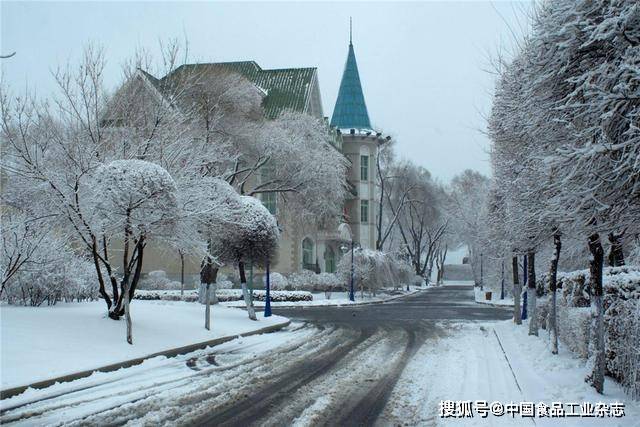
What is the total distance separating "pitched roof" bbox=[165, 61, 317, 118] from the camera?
47531 mm

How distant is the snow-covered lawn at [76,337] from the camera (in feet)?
34.0

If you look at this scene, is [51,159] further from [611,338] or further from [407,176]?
[407,176]

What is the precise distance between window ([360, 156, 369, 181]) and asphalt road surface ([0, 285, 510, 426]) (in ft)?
139

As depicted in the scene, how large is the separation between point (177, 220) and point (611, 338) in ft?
31.5

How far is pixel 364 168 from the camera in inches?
2312

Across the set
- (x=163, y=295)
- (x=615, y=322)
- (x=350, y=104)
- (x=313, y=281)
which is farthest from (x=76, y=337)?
(x=350, y=104)

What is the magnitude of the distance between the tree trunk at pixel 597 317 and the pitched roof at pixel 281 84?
37.6 meters

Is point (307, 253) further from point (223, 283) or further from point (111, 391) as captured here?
point (111, 391)

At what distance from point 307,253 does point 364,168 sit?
43.3 feet

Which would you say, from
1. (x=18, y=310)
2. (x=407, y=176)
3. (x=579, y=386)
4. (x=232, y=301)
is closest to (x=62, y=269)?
(x=18, y=310)

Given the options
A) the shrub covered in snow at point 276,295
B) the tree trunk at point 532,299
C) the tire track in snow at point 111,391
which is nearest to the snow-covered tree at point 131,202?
the tire track in snow at point 111,391

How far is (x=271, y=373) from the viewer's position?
11.8 m

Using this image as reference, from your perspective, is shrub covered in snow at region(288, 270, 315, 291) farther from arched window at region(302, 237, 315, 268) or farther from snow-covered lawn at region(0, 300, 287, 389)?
snow-covered lawn at region(0, 300, 287, 389)

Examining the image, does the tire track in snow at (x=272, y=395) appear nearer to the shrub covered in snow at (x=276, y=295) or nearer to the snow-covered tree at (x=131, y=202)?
the snow-covered tree at (x=131, y=202)
